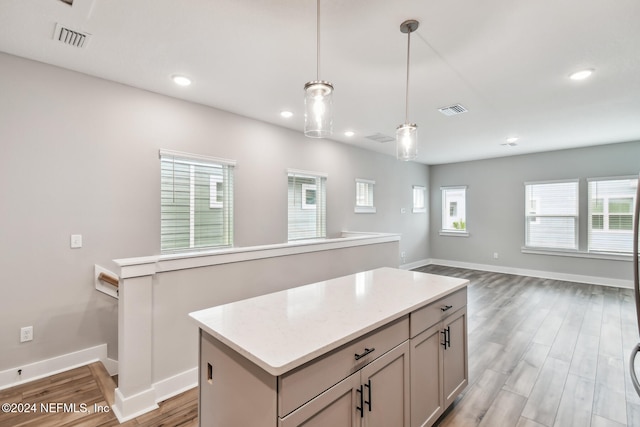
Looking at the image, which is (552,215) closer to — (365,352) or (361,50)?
(361,50)

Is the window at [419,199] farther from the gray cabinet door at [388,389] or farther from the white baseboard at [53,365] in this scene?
the white baseboard at [53,365]

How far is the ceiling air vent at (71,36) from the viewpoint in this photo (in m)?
2.16

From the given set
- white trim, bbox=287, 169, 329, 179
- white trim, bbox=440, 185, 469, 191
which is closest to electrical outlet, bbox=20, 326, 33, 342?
white trim, bbox=287, 169, 329, 179

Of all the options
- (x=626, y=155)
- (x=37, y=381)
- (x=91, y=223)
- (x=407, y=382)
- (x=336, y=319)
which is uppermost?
(x=626, y=155)

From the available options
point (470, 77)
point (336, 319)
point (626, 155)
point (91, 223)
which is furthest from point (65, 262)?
point (626, 155)

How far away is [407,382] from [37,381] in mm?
3026

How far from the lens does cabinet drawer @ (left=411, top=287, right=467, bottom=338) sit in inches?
65.9

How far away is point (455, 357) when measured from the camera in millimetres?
2070

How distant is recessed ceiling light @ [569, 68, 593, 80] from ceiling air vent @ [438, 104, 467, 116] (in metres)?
1.06

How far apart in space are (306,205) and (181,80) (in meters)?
2.53

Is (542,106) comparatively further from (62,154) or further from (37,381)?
(37,381)

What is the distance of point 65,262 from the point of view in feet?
8.77

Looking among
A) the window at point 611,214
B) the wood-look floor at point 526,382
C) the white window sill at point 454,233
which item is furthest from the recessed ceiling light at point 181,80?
the window at point 611,214

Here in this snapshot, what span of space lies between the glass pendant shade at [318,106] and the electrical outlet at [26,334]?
2917 millimetres
